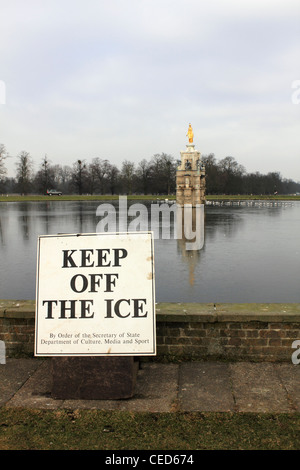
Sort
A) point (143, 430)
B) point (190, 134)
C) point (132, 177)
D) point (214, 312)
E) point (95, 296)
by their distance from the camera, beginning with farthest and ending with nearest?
point (132, 177)
point (190, 134)
point (214, 312)
point (95, 296)
point (143, 430)

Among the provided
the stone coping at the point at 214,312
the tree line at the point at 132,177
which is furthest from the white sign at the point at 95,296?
the tree line at the point at 132,177

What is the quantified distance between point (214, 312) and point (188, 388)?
108 cm

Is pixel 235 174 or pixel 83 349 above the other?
pixel 235 174

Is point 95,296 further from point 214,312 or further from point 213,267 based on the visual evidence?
point 213,267

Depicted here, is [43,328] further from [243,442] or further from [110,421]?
[243,442]

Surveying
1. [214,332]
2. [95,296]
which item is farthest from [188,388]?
[95,296]

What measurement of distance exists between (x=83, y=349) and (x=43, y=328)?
507 millimetres

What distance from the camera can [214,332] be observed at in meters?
5.49

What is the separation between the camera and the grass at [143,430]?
3604 mm

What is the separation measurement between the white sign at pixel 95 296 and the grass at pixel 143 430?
0.68 metres

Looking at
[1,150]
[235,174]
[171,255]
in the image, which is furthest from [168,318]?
[235,174]

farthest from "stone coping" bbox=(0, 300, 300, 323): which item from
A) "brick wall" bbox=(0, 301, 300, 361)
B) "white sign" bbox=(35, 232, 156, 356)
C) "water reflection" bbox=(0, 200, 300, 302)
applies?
"water reflection" bbox=(0, 200, 300, 302)

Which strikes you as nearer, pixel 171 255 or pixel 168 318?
pixel 168 318

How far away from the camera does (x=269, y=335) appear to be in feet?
17.8
